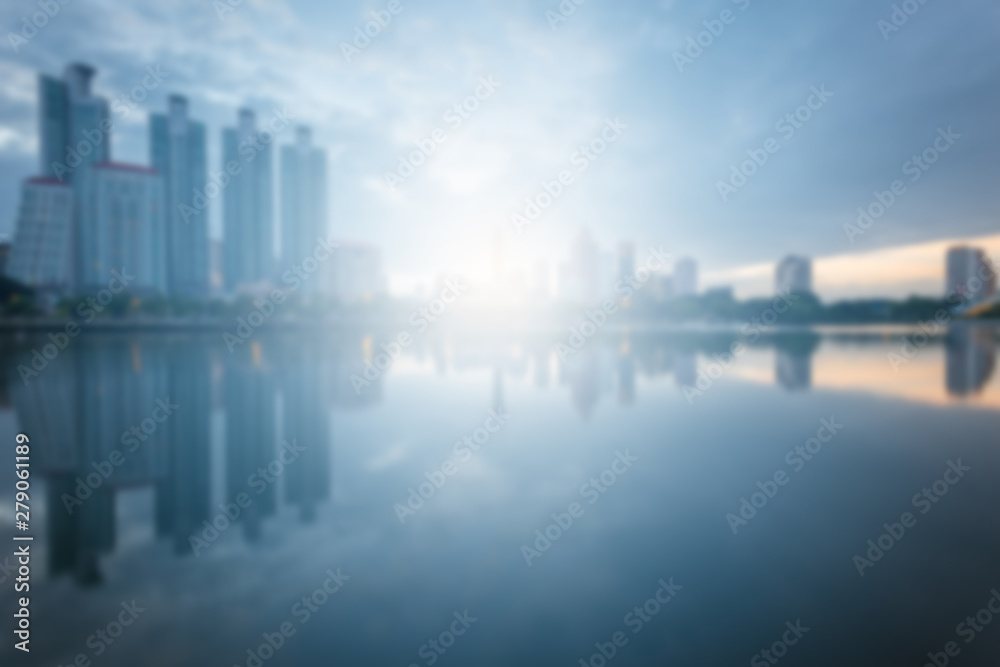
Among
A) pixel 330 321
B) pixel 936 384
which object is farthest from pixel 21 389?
pixel 330 321

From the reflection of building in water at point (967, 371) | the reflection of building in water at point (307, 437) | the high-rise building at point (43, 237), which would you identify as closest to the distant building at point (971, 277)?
the reflection of building in water at point (967, 371)

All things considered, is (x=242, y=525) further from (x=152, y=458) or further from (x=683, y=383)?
(x=683, y=383)

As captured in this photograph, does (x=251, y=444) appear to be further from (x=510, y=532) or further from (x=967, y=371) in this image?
(x=967, y=371)

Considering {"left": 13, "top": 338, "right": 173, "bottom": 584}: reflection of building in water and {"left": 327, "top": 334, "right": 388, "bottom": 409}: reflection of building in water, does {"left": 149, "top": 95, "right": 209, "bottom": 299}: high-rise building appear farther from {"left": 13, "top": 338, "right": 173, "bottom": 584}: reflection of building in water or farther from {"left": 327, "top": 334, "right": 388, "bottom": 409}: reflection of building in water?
{"left": 327, "top": 334, "right": 388, "bottom": 409}: reflection of building in water

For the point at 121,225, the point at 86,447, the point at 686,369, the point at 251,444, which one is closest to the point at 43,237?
the point at 121,225

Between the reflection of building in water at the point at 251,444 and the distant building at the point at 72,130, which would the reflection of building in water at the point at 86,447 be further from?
the distant building at the point at 72,130
